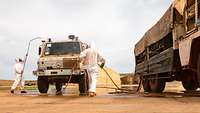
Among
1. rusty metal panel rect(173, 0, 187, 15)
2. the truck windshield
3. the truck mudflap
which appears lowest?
the truck mudflap

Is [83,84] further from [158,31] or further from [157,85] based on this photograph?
[158,31]

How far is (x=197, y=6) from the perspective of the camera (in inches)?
448

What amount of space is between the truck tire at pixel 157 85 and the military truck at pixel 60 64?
102 inches

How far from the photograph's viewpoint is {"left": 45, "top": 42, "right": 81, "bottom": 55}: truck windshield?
20.2 m

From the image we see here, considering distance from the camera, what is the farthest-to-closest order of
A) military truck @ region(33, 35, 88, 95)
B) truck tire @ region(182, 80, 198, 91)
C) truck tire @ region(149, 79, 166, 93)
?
military truck @ region(33, 35, 88, 95)
truck tire @ region(149, 79, 166, 93)
truck tire @ region(182, 80, 198, 91)

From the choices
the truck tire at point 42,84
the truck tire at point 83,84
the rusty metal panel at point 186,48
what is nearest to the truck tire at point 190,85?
the truck tire at point 83,84

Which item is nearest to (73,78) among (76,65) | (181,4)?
(76,65)

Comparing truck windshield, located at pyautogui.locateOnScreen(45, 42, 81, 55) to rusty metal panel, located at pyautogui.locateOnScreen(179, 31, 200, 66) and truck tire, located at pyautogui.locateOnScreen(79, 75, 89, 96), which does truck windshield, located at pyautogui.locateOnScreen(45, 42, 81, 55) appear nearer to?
truck tire, located at pyautogui.locateOnScreen(79, 75, 89, 96)

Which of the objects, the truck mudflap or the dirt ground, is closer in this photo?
the dirt ground

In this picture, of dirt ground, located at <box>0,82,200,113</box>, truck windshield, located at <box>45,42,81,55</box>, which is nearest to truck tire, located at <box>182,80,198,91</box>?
truck windshield, located at <box>45,42,81,55</box>

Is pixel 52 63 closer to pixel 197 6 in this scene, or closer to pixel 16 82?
pixel 16 82

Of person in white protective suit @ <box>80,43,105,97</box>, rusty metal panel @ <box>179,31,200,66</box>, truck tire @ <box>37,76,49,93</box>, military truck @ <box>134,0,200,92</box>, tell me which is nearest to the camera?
rusty metal panel @ <box>179,31,200,66</box>

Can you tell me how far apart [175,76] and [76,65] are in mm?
4647

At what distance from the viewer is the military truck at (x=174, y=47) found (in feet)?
38.4
